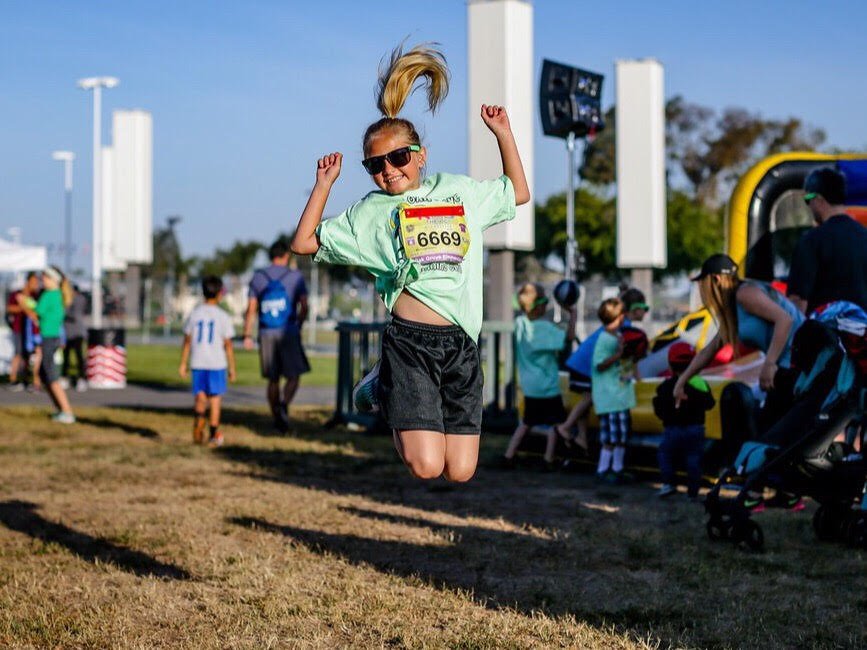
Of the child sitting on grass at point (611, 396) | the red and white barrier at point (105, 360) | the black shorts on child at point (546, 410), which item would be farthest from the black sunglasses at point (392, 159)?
the red and white barrier at point (105, 360)

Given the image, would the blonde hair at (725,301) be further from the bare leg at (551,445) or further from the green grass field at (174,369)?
the green grass field at (174,369)

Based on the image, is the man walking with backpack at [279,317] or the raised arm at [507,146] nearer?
the raised arm at [507,146]

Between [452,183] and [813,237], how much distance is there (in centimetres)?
277

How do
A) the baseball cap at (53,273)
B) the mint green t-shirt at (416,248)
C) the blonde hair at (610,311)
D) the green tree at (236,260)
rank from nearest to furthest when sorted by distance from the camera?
the mint green t-shirt at (416,248) → the blonde hair at (610,311) → the baseball cap at (53,273) → the green tree at (236,260)

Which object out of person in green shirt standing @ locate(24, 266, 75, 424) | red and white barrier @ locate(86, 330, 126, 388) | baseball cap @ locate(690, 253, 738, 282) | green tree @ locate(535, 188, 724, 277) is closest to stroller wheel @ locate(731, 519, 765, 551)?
baseball cap @ locate(690, 253, 738, 282)

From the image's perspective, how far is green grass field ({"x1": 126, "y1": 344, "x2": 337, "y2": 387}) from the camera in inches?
872

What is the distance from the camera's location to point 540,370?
33.1 ft

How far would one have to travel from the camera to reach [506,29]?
15992 mm

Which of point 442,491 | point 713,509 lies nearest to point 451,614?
point 713,509

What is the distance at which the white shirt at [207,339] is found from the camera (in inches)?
459

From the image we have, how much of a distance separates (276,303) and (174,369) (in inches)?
574

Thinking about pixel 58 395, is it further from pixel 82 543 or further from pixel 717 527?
pixel 717 527

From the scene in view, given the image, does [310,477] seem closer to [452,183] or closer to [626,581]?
[626,581]

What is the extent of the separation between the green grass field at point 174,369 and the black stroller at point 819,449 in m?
14.6
